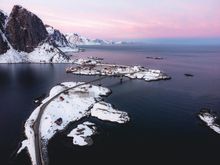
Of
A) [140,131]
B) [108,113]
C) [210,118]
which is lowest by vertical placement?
[140,131]

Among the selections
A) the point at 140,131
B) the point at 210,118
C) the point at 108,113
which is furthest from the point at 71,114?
the point at 210,118

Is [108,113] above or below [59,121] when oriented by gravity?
above

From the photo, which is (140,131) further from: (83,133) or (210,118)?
(210,118)

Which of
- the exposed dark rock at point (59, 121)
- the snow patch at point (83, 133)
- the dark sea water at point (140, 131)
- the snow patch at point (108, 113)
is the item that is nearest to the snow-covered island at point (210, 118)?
the dark sea water at point (140, 131)

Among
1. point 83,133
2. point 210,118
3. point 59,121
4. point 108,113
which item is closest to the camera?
point 83,133

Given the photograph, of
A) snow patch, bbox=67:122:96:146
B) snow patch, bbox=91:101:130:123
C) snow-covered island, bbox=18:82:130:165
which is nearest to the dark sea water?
snow patch, bbox=67:122:96:146
